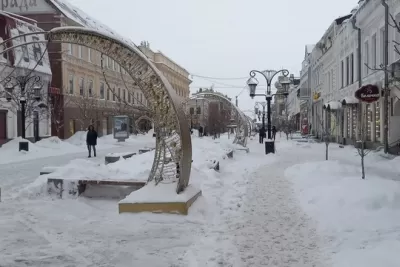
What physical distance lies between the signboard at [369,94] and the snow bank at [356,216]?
9824mm

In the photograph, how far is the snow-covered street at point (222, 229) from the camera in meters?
5.70

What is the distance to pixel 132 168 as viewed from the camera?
12.8 meters

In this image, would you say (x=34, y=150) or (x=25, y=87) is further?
(x=25, y=87)

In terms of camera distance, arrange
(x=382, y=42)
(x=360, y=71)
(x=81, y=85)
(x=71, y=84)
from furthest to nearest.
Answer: (x=81, y=85) < (x=71, y=84) < (x=360, y=71) < (x=382, y=42)

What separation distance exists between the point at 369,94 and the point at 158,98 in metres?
13.8

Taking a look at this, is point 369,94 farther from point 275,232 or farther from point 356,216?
point 275,232

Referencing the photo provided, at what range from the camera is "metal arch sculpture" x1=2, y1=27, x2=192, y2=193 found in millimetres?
8453

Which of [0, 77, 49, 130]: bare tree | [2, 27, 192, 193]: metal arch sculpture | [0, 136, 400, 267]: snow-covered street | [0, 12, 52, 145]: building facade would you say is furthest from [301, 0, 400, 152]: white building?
[0, 12, 52, 145]: building facade

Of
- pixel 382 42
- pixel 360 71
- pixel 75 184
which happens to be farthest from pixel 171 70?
pixel 75 184

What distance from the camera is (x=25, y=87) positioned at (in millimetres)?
27328

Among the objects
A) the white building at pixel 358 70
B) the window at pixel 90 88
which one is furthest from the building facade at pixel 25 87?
the white building at pixel 358 70

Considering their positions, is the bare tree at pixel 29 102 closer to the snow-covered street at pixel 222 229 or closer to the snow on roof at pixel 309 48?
the snow-covered street at pixel 222 229

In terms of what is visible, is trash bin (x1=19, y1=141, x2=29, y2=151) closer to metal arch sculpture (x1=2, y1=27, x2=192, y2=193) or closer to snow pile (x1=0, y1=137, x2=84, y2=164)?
snow pile (x1=0, y1=137, x2=84, y2=164)

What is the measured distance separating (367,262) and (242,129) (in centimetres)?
2229
